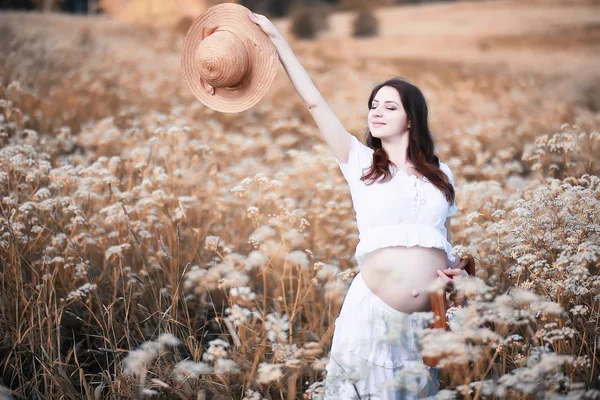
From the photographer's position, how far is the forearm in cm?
273

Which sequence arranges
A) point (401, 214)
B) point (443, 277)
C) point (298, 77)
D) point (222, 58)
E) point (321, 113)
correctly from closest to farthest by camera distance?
point (443, 277)
point (401, 214)
point (321, 113)
point (298, 77)
point (222, 58)

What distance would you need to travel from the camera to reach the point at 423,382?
2361 millimetres

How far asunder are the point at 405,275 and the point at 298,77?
A: 1.05 metres

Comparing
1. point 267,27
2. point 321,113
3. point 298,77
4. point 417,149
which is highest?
point 267,27

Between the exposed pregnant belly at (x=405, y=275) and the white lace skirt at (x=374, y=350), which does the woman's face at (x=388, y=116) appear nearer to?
the exposed pregnant belly at (x=405, y=275)

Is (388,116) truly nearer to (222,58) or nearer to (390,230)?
(390,230)

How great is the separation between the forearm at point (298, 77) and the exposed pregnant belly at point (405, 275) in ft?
2.50

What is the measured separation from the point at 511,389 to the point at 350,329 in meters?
0.67

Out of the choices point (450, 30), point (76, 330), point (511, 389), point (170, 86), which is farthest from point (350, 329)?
point (450, 30)

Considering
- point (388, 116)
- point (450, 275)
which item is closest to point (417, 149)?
point (388, 116)

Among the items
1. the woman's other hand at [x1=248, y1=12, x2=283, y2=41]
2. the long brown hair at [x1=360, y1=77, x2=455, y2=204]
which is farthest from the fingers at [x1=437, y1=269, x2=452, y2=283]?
the woman's other hand at [x1=248, y1=12, x2=283, y2=41]

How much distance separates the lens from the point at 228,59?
9.61 feet

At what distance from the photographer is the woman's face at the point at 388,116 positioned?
272 centimetres

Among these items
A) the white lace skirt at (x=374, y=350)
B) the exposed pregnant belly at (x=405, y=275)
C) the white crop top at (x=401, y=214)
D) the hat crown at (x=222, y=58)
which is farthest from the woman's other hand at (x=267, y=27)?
the white lace skirt at (x=374, y=350)
